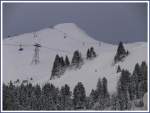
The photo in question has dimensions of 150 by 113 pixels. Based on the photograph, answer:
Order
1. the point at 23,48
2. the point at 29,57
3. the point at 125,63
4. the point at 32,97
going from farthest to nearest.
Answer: the point at 23,48
the point at 29,57
the point at 125,63
the point at 32,97

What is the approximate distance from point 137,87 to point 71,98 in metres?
3.54

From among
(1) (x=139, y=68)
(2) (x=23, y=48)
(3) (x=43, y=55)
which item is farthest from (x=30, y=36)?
(1) (x=139, y=68)

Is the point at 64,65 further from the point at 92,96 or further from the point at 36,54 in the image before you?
the point at 92,96

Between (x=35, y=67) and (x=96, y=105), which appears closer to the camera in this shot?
(x=96, y=105)

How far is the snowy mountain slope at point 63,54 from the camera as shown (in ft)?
118

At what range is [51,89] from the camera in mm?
28391

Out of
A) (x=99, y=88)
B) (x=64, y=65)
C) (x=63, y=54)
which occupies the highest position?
(x=63, y=54)

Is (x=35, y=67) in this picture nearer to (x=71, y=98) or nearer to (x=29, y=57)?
(x=29, y=57)

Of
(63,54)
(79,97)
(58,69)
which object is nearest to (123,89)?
(79,97)

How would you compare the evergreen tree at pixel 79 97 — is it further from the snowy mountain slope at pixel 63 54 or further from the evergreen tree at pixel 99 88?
the snowy mountain slope at pixel 63 54

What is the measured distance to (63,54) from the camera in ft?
185

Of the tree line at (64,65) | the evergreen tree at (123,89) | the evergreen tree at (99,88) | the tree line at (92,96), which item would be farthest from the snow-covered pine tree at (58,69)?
the evergreen tree at (123,89)

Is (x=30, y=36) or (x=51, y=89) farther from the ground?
(x=30, y=36)

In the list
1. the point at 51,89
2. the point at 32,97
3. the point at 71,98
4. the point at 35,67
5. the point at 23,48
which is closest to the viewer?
the point at 32,97
